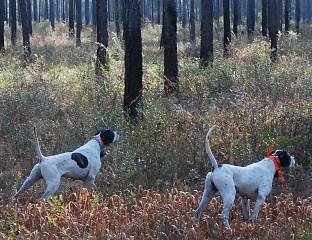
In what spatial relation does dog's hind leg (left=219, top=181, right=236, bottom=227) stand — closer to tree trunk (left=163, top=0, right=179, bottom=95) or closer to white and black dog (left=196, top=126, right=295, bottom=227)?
white and black dog (left=196, top=126, right=295, bottom=227)

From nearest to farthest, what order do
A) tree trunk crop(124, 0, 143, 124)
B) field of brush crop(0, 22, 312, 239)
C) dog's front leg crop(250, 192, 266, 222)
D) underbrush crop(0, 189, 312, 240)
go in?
underbrush crop(0, 189, 312, 240)
field of brush crop(0, 22, 312, 239)
dog's front leg crop(250, 192, 266, 222)
tree trunk crop(124, 0, 143, 124)

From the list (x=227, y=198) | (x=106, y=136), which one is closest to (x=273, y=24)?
(x=106, y=136)

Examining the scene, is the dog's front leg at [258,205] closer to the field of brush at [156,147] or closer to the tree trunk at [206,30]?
the field of brush at [156,147]

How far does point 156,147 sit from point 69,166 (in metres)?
1.78

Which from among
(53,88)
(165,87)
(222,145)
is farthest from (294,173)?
(53,88)

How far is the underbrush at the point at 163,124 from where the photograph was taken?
726 centimetres

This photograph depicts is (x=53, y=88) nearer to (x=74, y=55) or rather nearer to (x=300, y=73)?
(x=300, y=73)

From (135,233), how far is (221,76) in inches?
281

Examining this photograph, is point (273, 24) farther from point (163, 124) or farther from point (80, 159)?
point (80, 159)

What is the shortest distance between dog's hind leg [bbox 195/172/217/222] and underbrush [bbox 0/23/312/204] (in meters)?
0.90

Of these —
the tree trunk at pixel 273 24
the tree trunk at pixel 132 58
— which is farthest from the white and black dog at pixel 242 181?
the tree trunk at pixel 273 24

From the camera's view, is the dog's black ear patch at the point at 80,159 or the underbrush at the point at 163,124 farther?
the underbrush at the point at 163,124

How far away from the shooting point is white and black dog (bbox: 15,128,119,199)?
20.2ft

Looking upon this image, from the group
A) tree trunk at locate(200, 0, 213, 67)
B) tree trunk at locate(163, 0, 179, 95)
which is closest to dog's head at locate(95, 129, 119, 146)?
tree trunk at locate(163, 0, 179, 95)
